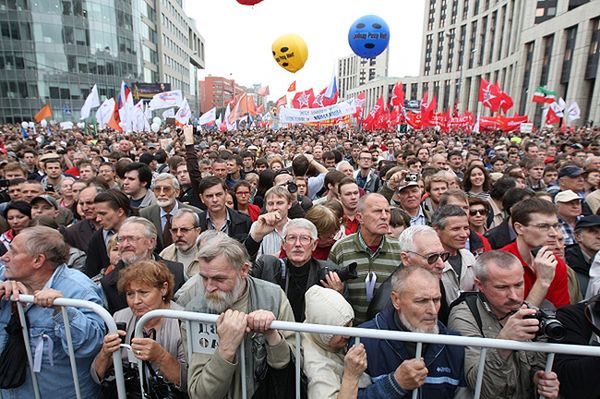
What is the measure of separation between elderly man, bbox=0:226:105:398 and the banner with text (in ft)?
44.1

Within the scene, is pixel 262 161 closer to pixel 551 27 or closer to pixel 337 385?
pixel 337 385

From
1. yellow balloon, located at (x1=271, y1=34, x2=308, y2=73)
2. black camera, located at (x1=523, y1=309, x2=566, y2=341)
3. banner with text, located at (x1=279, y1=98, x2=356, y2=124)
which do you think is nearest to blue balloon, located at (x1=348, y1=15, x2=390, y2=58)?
yellow balloon, located at (x1=271, y1=34, x2=308, y2=73)

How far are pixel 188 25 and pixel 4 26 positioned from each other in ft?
172

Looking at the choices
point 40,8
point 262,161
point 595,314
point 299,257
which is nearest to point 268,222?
point 299,257

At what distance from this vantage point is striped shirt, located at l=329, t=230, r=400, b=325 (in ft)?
10.1

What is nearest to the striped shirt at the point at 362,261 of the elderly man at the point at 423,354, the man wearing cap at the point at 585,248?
the elderly man at the point at 423,354

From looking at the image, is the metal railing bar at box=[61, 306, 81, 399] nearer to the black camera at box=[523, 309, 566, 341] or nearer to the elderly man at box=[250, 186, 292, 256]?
the elderly man at box=[250, 186, 292, 256]

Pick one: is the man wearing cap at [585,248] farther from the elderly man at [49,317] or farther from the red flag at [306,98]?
the red flag at [306,98]

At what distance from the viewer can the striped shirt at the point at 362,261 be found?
3070 mm

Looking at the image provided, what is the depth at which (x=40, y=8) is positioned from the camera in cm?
4428

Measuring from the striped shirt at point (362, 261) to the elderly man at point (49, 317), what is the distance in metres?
1.90

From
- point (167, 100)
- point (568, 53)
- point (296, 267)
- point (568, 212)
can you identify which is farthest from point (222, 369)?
point (568, 53)

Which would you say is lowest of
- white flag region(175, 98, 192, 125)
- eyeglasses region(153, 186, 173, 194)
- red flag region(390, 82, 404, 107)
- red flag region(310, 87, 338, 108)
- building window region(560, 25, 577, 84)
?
eyeglasses region(153, 186, 173, 194)

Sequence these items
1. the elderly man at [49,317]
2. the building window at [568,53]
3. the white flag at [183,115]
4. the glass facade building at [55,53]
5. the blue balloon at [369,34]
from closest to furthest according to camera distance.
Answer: the elderly man at [49,317] < the blue balloon at [369,34] < the white flag at [183,115] < the building window at [568,53] < the glass facade building at [55,53]
